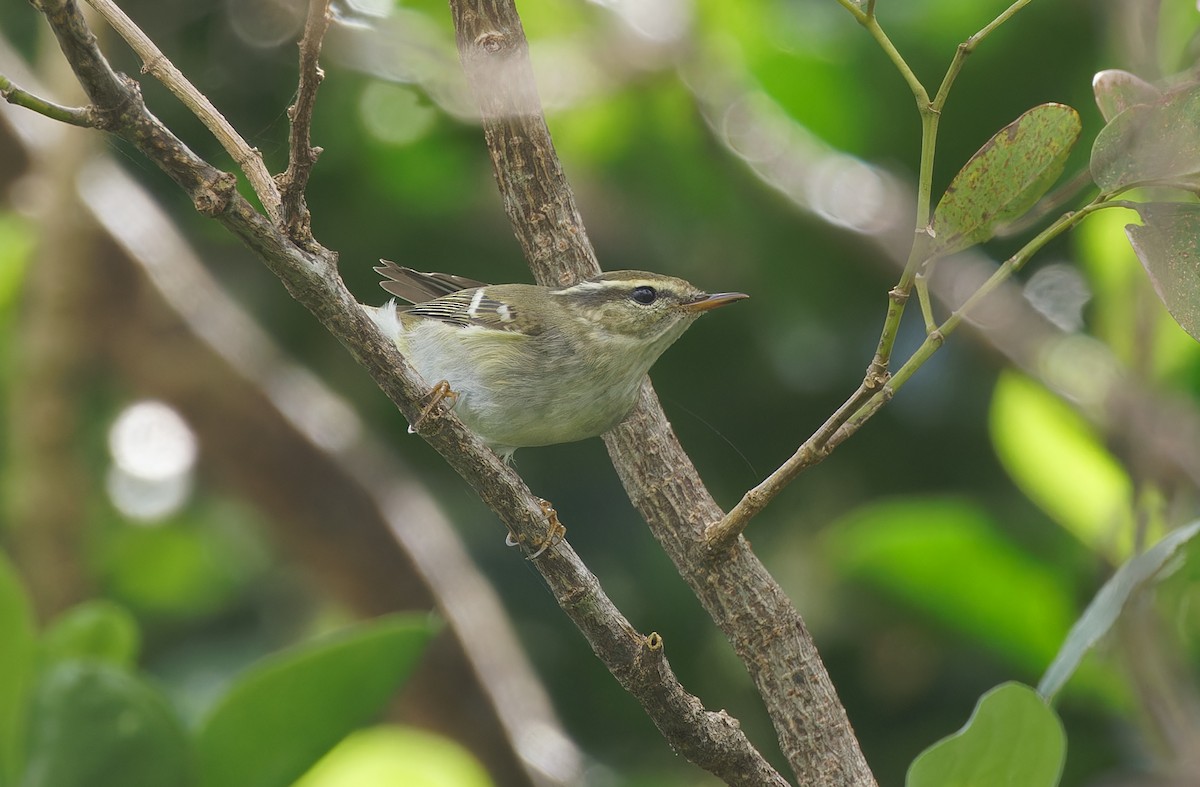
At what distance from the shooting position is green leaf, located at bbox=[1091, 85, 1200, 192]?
127 centimetres

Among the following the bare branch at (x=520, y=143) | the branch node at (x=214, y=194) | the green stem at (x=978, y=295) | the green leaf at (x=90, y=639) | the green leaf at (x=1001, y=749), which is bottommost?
the green leaf at (x=1001, y=749)

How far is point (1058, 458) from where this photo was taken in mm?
2504

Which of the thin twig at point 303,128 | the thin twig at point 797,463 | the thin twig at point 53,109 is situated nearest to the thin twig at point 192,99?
the thin twig at point 303,128

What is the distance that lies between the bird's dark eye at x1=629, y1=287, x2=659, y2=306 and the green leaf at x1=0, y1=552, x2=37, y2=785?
131 centimetres

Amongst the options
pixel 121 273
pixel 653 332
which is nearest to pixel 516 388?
pixel 653 332

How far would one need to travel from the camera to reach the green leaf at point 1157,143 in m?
1.27

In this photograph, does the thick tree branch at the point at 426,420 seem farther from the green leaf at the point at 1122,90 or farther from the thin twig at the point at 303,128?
the green leaf at the point at 1122,90

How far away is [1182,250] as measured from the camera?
1310 mm

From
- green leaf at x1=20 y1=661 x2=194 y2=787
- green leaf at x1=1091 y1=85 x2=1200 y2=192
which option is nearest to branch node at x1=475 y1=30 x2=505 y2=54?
green leaf at x1=1091 y1=85 x2=1200 y2=192

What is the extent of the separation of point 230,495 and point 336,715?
1.92m

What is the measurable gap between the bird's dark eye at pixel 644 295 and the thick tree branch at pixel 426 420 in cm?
113

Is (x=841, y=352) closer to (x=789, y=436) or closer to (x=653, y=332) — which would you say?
(x=789, y=436)

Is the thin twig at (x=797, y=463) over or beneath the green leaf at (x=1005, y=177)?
beneath

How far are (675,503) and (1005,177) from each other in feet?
2.54
